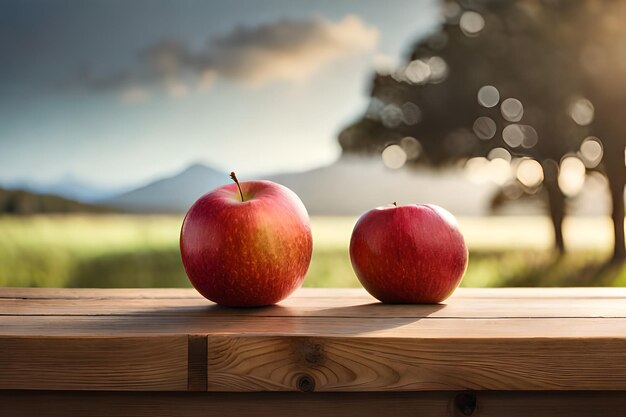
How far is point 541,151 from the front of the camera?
4051mm

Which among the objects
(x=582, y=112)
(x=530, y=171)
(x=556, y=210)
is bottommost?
(x=556, y=210)

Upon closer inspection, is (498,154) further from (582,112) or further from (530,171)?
(582,112)

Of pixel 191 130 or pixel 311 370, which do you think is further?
pixel 191 130

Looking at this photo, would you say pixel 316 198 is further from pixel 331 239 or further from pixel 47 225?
pixel 47 225

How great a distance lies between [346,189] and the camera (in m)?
3.29

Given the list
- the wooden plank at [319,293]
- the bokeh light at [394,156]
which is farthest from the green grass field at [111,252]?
the wooden plank at [319,293]

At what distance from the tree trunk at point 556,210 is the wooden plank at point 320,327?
3022 millimetres

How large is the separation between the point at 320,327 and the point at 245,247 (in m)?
0.21

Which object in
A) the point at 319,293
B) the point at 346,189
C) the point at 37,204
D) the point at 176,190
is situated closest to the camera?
the point at 319,293

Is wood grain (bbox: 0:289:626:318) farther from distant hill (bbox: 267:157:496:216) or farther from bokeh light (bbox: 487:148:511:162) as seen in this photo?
bokeh light (bbox: 487:148:511:162)

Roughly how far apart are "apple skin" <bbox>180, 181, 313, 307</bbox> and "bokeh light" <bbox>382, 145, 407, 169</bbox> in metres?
2.67

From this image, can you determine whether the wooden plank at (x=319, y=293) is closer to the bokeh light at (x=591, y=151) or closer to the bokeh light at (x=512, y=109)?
the bokeh light at (x=512, y=109)

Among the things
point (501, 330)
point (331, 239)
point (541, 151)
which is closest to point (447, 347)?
point (501, 330)

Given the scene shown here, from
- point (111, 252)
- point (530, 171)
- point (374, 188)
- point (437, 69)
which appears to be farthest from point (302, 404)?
point (530, 171)
